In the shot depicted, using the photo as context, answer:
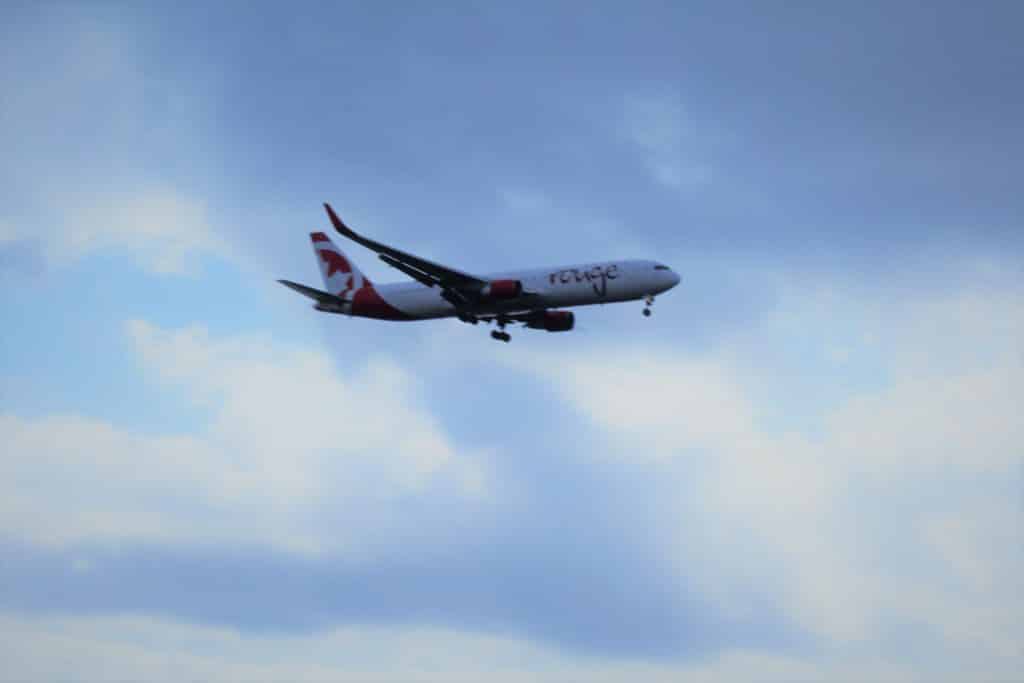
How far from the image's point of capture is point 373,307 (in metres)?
105

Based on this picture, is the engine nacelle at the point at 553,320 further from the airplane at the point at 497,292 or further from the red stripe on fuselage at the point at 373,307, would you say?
the red stripe on fuselage at the point at 373,307

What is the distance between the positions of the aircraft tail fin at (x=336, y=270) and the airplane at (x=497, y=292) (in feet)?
10.3

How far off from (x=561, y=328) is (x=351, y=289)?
20116 millimetres

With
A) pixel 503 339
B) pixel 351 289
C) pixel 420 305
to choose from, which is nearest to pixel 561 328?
pixel 503 339

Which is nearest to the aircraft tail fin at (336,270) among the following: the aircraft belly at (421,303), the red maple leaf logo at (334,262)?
the red maple leaf logo at (334,262)

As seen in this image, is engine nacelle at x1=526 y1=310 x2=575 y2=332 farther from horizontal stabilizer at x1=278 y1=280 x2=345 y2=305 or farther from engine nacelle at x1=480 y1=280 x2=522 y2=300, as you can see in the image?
horizontal stabilizer at x1=278 y1=280 x2=345 y2=305

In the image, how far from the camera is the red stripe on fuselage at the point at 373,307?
10338 cm

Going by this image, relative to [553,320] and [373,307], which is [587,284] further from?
[373,307]

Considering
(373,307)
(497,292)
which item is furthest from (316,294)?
(497,292)

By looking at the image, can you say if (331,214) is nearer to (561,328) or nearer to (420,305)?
(420,305)

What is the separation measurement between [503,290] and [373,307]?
1507cm

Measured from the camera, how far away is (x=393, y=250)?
302ft

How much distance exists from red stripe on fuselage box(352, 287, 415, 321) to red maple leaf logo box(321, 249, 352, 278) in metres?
6.06

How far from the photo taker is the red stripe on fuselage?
103 metres
